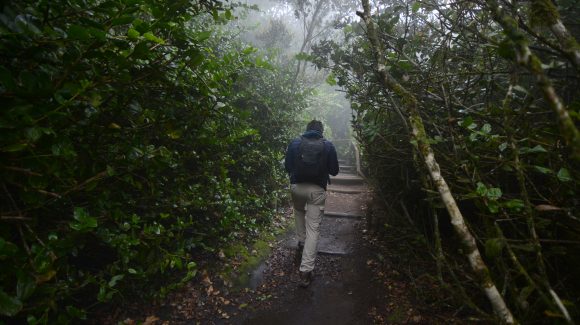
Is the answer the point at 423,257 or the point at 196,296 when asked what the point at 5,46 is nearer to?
the point at 196,296

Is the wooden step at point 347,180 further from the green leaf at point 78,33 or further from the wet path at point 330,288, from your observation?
the green leaf at point 78,33

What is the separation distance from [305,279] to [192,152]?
2.50 m

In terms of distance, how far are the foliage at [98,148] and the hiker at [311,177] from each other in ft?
3.23

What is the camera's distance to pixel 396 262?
4.72 meters

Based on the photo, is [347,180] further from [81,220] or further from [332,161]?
[81,220]

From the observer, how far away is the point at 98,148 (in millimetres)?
2467

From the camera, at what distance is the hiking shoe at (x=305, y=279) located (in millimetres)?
4521

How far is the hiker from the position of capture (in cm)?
474

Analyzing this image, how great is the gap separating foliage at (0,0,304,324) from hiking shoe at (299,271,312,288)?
139 cm

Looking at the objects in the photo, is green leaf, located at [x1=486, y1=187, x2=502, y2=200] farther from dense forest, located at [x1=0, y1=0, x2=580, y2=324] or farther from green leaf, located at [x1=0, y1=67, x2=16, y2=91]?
green leaf, located at [x1=0, y1=67, x2=16, y2=91]

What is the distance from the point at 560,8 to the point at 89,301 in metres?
5.57

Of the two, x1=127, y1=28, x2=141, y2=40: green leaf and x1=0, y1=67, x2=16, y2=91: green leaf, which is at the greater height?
x1=127, y1=28, x2=141, y2=40: green leaf

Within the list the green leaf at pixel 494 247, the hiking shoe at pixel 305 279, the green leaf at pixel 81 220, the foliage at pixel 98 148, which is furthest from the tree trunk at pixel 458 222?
the hiking shoe at pixel 305 279

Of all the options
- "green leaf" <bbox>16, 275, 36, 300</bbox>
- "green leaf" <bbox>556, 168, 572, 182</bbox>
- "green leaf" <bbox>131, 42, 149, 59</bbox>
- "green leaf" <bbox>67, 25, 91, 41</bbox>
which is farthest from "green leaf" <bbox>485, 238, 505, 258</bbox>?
"green leaf" <bbox>16, 275, 36, 300</bbox>
